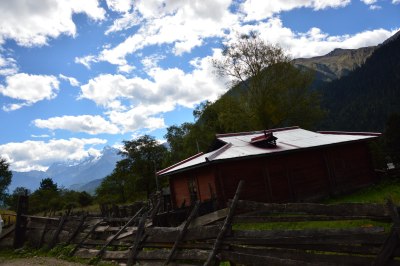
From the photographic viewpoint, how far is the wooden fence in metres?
6.61

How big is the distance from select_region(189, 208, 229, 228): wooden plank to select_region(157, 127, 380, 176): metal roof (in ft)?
35.0

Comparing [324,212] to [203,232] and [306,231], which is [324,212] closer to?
[306,231]

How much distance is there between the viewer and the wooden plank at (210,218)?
30.3 ft

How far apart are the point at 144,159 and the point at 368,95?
4219 inches

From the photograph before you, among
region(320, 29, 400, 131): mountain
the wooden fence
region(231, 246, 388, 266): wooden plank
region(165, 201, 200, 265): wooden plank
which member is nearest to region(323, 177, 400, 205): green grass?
the wooden fence

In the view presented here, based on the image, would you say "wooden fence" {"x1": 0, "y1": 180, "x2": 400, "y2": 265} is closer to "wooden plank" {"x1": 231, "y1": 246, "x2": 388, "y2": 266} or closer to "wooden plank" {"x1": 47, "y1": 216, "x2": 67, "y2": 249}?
"wooden plank" {"x1": 231, "y1": 246, "x2": 388, "y2": 266}

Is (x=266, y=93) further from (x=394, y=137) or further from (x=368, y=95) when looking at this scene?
(x=368, y=95)

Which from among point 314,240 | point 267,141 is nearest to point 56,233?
point 314,240

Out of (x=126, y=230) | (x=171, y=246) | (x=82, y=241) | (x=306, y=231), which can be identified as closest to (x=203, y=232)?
(x=171, y=246)

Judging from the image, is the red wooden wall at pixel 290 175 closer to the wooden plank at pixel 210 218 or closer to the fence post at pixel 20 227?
the fence post at pixel 20 227

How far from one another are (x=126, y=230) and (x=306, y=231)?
777cm

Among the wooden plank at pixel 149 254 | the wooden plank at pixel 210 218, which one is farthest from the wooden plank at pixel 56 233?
the wooden plank at pixel 210 218

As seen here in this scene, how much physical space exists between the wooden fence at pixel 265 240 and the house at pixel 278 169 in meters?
8.68

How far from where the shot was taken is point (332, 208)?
7.23 meters
